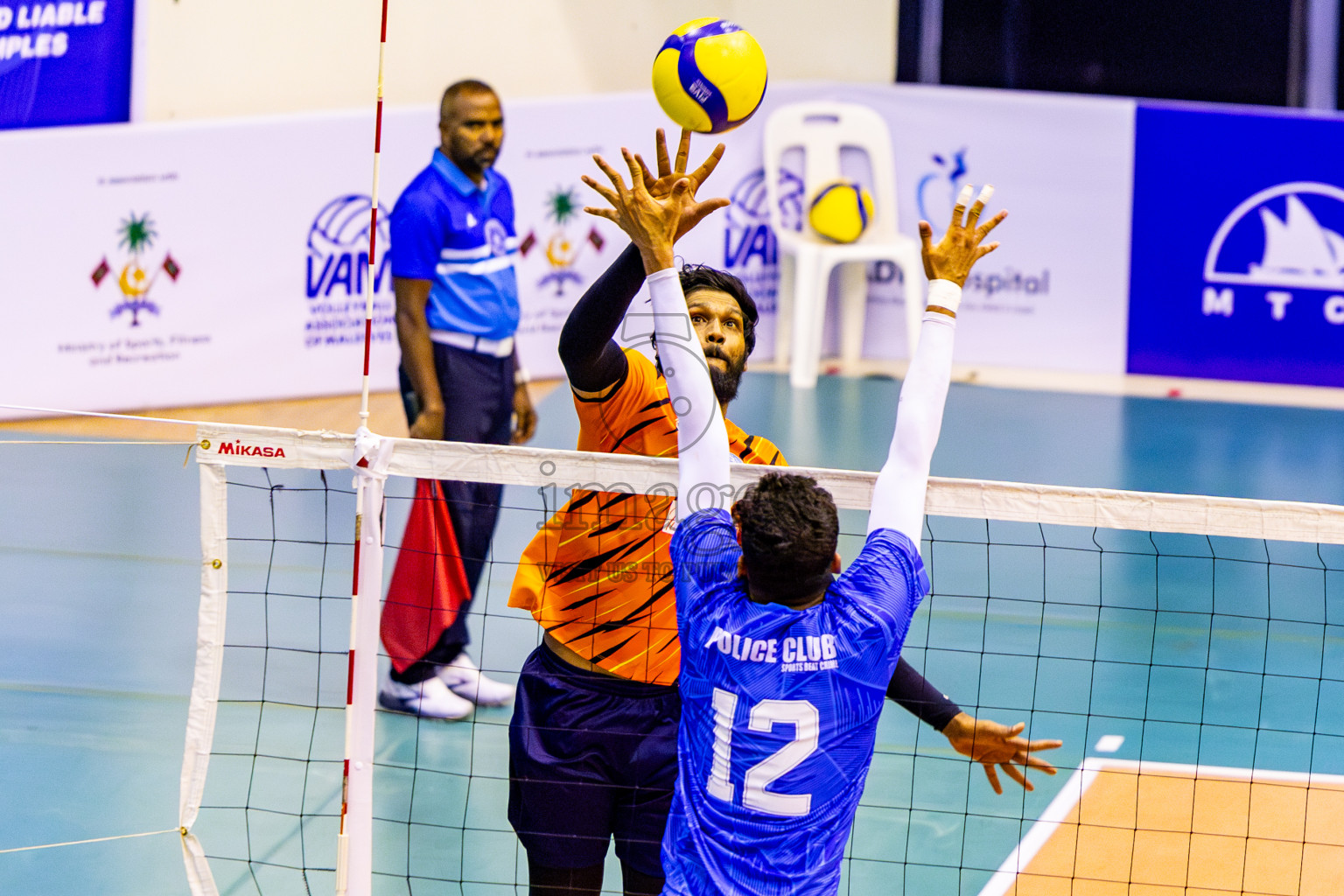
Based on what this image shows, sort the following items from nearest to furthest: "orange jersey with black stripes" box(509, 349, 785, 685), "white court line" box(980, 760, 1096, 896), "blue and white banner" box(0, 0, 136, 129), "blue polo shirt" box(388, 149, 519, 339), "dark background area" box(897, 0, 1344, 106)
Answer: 1. "orange jersey with black stripes" box(509, 349, 785, 685)
2. "white court line" box(980, 760, 1096, 896)
3. "blue polo shirt" box(388, 149, 519, 339)
4. "blue and white banner" box(0, 0, 136, 129)
5. "dark background area" box(897, 0, 1344, 106)

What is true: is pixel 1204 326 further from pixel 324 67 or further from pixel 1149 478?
pixel 324 67

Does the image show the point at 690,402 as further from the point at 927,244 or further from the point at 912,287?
the point at 912,287

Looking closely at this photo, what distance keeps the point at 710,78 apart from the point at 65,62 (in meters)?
7.66

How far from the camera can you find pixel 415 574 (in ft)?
19.0

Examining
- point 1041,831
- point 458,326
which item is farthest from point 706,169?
point 458,326

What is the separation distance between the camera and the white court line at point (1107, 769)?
15.9 feet

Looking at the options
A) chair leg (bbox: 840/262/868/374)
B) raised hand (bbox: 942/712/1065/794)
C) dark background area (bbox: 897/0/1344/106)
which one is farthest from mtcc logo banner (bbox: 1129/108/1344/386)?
raised hand (bbox: 942/712/1065/794)

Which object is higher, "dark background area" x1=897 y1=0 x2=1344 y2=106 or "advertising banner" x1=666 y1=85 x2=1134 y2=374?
"dark background area" x1=897 y1=0 x2=1344 y2=106

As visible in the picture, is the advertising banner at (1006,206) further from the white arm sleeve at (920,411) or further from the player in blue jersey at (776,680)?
the player in blue jersey at (776,680)

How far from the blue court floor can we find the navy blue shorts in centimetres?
121

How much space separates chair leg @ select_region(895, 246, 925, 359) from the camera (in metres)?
11.2

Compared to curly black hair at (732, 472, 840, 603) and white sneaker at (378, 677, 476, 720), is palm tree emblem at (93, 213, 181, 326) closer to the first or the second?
white sneaker at (378, 677, 476, 720)

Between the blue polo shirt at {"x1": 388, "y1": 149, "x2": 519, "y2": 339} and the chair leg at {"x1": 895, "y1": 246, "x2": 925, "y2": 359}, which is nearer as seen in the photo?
A: the blue polo shirt at {"x1": 388, "y1": 149, "x2": 519, "y2": 339}

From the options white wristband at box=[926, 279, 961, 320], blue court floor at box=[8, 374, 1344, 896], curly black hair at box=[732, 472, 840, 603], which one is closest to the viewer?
curly black hair at box=[732, 472, 840, 603]
